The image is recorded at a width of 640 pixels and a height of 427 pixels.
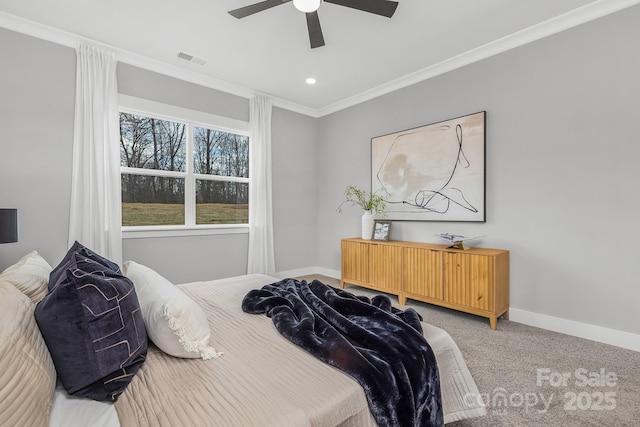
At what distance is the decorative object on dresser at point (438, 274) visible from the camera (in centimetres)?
282

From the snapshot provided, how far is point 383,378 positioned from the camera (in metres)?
1.10

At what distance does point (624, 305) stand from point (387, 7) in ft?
9.66

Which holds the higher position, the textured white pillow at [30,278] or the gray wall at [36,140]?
the gray wall at [36,140]

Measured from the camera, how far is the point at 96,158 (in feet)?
9.99

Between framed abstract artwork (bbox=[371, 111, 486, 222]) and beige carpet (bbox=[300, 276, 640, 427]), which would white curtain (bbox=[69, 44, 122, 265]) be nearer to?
framed abstract artwork (bbox=[371, 111, 486, 222])

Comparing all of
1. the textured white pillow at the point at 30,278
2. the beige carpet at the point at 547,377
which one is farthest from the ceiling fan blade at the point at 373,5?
the beige carpet at the point at 547,377

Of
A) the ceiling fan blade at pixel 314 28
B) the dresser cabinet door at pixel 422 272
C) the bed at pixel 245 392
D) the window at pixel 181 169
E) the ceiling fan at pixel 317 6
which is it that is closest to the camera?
the bed at pixel 245 392

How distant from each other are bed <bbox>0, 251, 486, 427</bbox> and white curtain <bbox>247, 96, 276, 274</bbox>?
9.25ft

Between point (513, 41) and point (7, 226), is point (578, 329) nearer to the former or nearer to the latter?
point (513, 41)

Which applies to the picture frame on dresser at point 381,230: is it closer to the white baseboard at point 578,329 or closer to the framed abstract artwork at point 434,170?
the framed abstract artwork at point 434,170

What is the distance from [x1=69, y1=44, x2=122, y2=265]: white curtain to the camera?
9.78ft

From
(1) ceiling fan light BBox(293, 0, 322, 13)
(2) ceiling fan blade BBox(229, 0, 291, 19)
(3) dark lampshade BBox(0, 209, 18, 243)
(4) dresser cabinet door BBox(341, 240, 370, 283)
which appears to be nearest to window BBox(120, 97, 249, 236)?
(3) dark lampshade BBox(0, 209, 18, 243)

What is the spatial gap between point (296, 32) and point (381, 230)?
247cm

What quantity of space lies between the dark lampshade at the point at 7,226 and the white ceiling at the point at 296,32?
176cm
